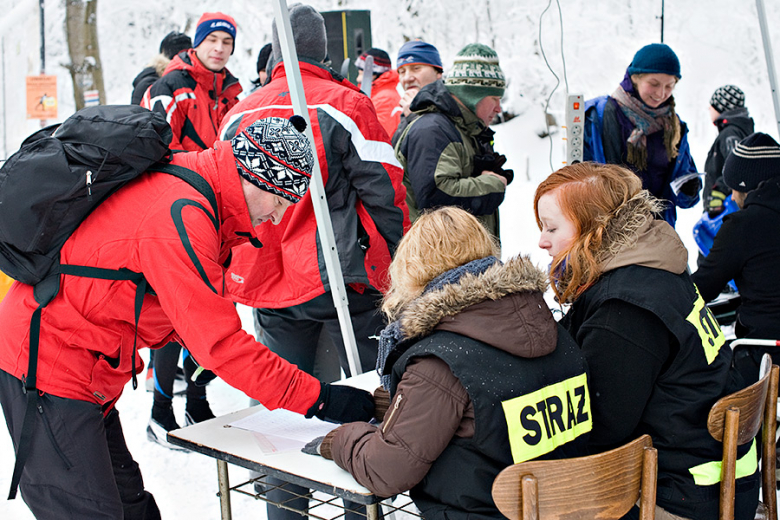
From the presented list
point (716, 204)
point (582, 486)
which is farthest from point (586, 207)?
point (716, 204)

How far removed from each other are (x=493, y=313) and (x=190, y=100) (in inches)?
123

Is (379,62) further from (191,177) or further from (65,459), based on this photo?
(65,459)

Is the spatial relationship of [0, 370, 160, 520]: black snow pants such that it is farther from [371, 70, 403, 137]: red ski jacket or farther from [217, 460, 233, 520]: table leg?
[371, 70, 403, 137]: red ski jacket

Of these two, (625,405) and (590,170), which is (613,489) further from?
(590,170)

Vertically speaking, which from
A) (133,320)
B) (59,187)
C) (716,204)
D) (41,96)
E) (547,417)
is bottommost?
(547,417)

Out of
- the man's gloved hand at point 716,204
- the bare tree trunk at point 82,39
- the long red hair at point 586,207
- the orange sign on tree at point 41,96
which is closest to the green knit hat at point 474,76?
the long red hair at point 586,207

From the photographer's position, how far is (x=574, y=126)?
11.3 feet

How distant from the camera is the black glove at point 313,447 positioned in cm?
174

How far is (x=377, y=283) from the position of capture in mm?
2539

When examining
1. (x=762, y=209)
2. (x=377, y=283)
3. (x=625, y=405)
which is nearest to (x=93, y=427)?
(x=377, y=283)

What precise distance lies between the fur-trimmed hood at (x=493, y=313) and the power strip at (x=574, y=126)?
6.59 feet

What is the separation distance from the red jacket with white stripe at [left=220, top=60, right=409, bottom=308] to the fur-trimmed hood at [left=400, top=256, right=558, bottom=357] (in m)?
0.93

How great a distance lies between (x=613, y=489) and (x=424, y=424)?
0.42m

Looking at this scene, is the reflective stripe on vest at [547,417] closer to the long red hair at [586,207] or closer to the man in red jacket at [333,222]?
the long red hair at [586,207]
